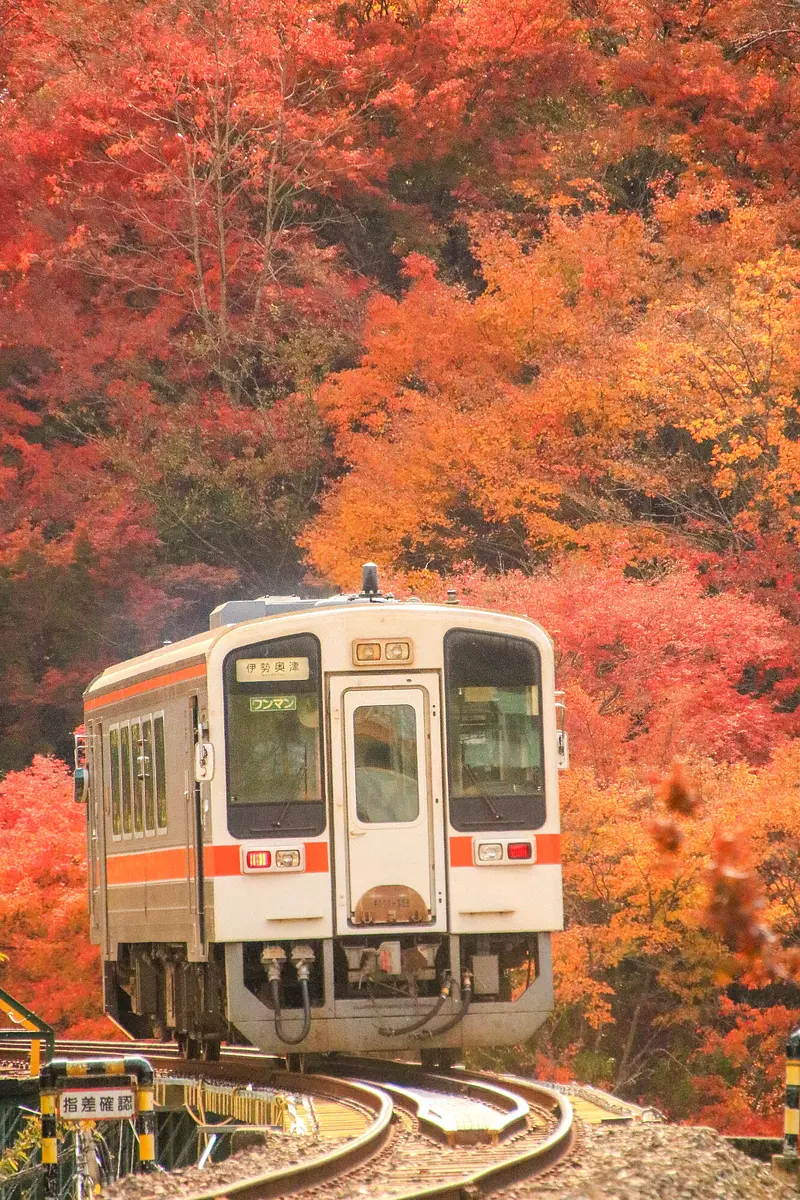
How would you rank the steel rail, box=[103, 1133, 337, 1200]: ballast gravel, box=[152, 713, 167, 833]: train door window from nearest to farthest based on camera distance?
the steel rail → box=[103, 1133, 337, 1200]: ballast gravel → box=[152, 713, 167, 833]: train door window

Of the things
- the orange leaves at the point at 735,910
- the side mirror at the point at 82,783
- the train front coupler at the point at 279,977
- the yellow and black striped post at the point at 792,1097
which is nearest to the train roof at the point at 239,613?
the side mirror at the point at 82,783

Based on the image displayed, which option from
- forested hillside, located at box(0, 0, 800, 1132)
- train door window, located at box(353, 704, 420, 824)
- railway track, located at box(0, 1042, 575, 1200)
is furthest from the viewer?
forested hillside, located at box(0, 0, 800, 1132)

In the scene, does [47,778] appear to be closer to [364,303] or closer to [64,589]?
[64,589]

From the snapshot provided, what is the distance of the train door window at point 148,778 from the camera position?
13.1 metres

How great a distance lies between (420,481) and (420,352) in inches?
114

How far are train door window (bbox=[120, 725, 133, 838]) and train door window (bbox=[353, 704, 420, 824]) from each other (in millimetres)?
2909

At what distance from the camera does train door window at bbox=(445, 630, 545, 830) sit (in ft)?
38.1

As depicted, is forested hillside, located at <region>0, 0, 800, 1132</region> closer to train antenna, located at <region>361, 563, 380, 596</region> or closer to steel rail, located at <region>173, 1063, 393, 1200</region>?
train antenna, located at <region>361, 563, 380, 596</region>

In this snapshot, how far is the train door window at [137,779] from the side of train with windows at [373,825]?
56.7 inches

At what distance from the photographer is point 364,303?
105 feet

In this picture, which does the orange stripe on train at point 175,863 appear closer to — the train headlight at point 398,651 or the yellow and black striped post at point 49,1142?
the train headlight at point 398,651

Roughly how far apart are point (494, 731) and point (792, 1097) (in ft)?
12.3

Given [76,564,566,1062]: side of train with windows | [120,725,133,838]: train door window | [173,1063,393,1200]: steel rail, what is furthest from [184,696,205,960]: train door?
[173,1063,393,1200]: steel rail

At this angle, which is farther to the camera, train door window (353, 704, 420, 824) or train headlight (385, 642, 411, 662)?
train headlight (385, 642, 411, 662)
